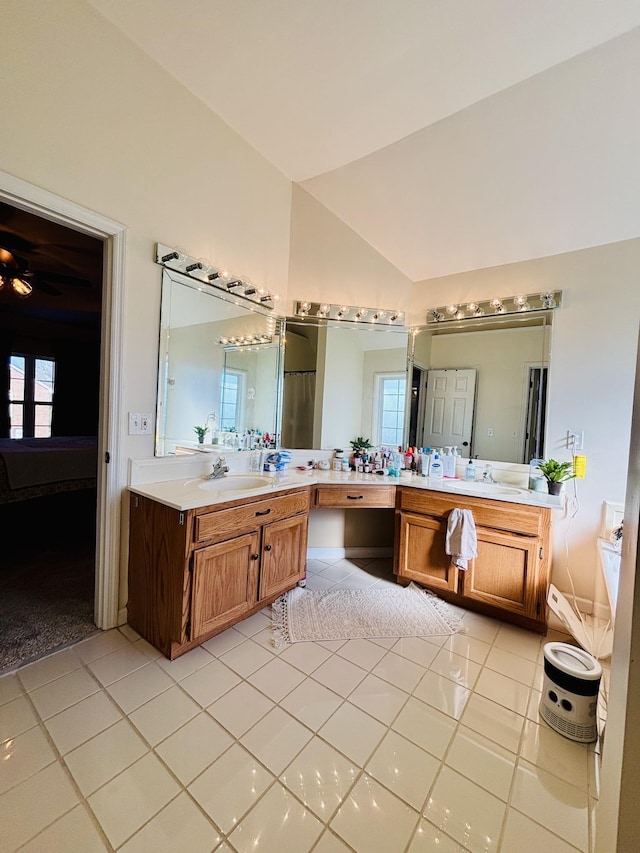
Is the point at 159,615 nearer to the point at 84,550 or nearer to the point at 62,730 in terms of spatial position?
the point at 62,730

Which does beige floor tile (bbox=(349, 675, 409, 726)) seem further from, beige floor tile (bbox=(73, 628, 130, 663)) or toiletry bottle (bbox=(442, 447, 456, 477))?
toiletry bottle (bbox=(442, 447, 456, 477))

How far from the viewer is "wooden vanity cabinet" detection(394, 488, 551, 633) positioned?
218 centimetres

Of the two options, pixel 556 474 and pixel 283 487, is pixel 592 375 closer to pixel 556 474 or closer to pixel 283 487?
pixel 556 474

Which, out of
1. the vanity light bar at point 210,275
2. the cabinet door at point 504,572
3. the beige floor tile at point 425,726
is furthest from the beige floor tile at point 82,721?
the vanity light bar at point 210,275

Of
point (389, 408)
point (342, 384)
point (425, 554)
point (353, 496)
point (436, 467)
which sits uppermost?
point (342, 384)

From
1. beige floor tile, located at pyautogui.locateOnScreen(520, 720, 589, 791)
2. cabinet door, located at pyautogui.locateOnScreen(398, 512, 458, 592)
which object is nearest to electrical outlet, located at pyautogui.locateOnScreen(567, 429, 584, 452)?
cabinet door, located at pyautogui.locateOnScreen(398, 512, 458, 592)

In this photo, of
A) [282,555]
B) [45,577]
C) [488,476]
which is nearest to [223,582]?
[282,555]

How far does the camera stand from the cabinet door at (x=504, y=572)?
7.18 ft

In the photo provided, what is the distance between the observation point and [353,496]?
266cm

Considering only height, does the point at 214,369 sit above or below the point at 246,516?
above

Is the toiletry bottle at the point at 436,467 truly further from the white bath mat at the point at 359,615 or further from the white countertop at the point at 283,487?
the white bath mat at the point at 359,615

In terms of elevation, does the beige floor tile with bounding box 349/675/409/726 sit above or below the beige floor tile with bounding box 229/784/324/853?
below

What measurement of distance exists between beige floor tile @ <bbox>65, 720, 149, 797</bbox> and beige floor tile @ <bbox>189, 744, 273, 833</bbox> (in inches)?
11.1

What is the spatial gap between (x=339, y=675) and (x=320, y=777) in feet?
1.71
